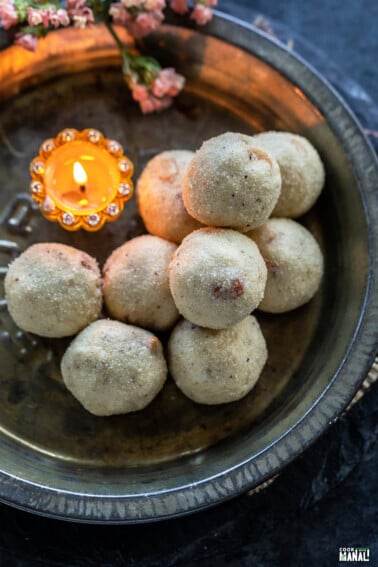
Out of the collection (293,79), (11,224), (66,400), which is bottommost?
(66,400)

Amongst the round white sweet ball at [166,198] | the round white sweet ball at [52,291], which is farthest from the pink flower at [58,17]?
the round white sweet ball at [52,291]

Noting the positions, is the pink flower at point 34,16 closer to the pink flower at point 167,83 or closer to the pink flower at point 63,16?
the pink flower at point 63,16

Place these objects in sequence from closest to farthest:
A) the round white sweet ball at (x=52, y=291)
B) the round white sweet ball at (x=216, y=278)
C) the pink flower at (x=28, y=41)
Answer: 1. the round white sweet ball at (x=216, y=278)
2. the round white sweet ball at (x=52, y=291)
3. the pink flower at (x=28, y=41)

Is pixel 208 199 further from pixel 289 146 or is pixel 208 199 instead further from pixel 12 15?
pixel 12 15

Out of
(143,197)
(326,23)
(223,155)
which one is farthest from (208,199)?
(326,23)

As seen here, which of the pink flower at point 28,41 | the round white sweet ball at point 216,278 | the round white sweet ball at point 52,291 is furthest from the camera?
the pink flower at point 28,41

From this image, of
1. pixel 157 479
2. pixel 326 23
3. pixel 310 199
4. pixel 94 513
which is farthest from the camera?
pixel 326 23

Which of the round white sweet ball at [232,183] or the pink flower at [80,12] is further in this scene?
the pink flower at [80,12]

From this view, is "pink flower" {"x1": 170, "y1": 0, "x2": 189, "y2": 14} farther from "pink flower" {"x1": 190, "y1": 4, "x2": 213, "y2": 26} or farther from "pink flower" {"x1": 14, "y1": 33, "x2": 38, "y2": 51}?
"pink flower" {"x1": 14, "y1": 33, "x2": 38, "y2": 51}
